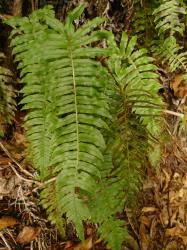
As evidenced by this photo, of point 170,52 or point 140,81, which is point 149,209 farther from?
point 170,52

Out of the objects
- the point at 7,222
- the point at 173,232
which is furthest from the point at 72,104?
the point at 173,232

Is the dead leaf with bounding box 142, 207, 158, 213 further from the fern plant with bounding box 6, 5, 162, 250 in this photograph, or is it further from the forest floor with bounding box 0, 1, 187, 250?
the fern plant with bounding box 6, 5, 162, 250

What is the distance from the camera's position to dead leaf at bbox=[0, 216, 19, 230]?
258cm

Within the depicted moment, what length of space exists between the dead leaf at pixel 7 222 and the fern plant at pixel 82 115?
0.82 ft

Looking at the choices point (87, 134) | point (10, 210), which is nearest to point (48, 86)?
point (87, 134)

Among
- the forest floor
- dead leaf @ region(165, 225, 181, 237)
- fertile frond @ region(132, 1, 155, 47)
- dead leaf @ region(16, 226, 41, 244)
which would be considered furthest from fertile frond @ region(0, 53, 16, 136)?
dead leaf @ region(165, 225, 181, 237)

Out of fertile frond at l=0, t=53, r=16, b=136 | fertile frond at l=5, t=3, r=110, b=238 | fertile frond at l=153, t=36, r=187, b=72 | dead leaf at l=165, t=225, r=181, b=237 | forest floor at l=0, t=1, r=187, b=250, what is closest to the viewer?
fertile frond at l=5, t=3, r=110, b=238

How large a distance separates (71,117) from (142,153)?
0.56 m

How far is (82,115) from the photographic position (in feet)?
6.61

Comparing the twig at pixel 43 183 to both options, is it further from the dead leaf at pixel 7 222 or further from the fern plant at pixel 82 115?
the dead leaf at pixel 7 222

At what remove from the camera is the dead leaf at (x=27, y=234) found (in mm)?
2600

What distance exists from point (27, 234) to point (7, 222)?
6.5 inches

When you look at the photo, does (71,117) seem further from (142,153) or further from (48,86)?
(142,153)

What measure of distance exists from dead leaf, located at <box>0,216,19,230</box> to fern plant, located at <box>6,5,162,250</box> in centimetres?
25
